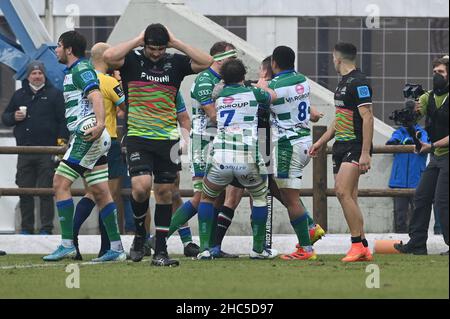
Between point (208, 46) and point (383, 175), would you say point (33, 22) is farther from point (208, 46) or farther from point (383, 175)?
point (383, 175)

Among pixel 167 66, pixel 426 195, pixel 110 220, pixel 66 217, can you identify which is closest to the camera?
pixel 167 66

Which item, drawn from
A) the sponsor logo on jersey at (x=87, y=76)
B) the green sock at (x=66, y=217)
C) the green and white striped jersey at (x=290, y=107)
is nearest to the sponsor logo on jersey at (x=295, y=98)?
the green and white striped jersey at (x=290, y=107)

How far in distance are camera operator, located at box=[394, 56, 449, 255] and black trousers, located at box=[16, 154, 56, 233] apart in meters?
4.84

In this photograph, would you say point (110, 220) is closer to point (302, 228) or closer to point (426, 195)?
point (302, 228)

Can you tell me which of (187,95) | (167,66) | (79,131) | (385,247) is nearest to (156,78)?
(167,66)

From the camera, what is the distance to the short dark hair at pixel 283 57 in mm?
13875

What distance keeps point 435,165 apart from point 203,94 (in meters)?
2.39

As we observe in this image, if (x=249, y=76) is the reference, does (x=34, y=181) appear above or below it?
below

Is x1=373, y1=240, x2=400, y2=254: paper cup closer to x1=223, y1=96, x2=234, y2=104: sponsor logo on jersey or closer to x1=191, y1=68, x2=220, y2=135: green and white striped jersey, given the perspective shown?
x1=191, y1=68, x2=220, y2=135: green and white striped jersey

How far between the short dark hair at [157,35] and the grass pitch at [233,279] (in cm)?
191

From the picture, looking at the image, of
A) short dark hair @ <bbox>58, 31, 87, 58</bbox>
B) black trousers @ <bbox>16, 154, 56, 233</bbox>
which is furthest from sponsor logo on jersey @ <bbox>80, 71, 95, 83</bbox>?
black trousers @ <bbox>16, 154, 56, 233</bbox>

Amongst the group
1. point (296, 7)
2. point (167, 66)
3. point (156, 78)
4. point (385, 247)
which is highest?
point (296, 7)

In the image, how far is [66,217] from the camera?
45.7 ft

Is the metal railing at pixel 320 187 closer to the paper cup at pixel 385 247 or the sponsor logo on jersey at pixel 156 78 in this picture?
the paper cup at pixel 385 247
